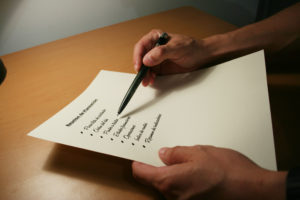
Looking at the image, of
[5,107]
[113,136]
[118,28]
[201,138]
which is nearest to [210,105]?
[201,138]

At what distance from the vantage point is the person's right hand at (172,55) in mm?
557

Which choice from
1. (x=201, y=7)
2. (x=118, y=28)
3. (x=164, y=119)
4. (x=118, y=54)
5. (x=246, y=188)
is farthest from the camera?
(x=201, y=7)

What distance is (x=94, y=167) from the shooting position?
0.37m

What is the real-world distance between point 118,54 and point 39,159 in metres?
0.43

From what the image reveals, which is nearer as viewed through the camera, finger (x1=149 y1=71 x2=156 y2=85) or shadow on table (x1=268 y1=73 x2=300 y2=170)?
shadow on table (x1=268 y1=73 x2=300 y2=170)

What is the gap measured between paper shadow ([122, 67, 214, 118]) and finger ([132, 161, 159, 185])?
0.56ft

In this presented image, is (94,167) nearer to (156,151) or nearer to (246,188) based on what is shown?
(156,151)

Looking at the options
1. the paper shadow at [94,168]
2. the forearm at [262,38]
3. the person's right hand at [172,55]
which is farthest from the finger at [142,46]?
the paper shadow at [94,168]

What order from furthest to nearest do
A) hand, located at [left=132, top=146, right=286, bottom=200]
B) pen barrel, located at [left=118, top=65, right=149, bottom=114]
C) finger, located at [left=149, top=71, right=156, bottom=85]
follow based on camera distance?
finger, located at [left=149, top=71, right=156, bottom=85] < pen barrel, located at [left=118, top=65, right=149, bottom=114] < hand, located at [left=132, top=146, right=286, bottom=200]

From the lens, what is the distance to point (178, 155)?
1.10ft

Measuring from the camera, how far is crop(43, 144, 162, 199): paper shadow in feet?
1.12

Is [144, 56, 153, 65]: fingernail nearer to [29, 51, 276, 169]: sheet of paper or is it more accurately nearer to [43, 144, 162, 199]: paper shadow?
[29, 51, 276, 169]: sheet of paper

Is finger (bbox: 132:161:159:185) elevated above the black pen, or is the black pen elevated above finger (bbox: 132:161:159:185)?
the black pen

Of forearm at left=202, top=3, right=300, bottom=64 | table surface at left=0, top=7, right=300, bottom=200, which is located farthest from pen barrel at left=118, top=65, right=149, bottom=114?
forearm at left=202, top=3, right=300, bottom=64
